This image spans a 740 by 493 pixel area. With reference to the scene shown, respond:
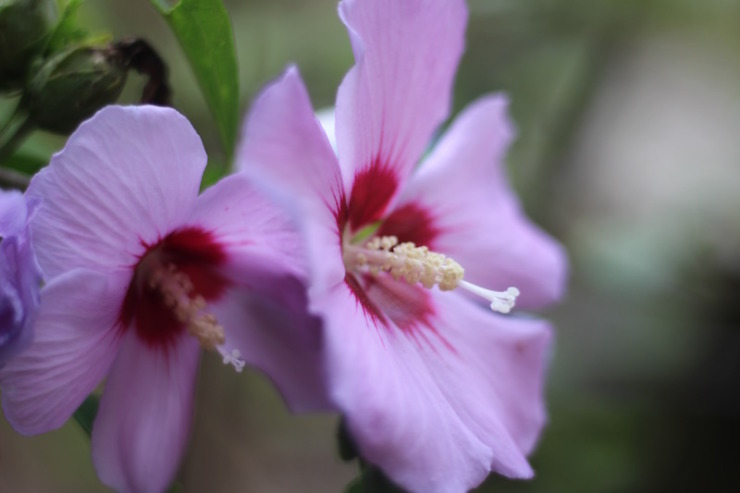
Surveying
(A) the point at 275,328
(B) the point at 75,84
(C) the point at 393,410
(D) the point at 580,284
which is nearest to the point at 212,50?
(B) the point at 75,84

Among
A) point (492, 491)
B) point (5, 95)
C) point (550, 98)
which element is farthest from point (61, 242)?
point (550, 98)

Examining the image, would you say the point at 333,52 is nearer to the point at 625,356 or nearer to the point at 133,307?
the point at 625,356

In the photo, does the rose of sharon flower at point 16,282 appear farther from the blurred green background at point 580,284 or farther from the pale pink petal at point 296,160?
the blurred green background at point 580,284

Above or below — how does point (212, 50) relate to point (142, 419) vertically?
above

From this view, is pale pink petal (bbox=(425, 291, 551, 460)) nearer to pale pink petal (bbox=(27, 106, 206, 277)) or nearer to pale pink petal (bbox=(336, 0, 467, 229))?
pale pink petal (bbox=(336, 0, 467, 229))

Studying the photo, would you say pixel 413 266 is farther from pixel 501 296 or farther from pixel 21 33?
pixel 21 33

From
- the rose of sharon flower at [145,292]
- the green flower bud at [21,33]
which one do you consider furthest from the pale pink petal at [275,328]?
the green flower bud at [21,33]
